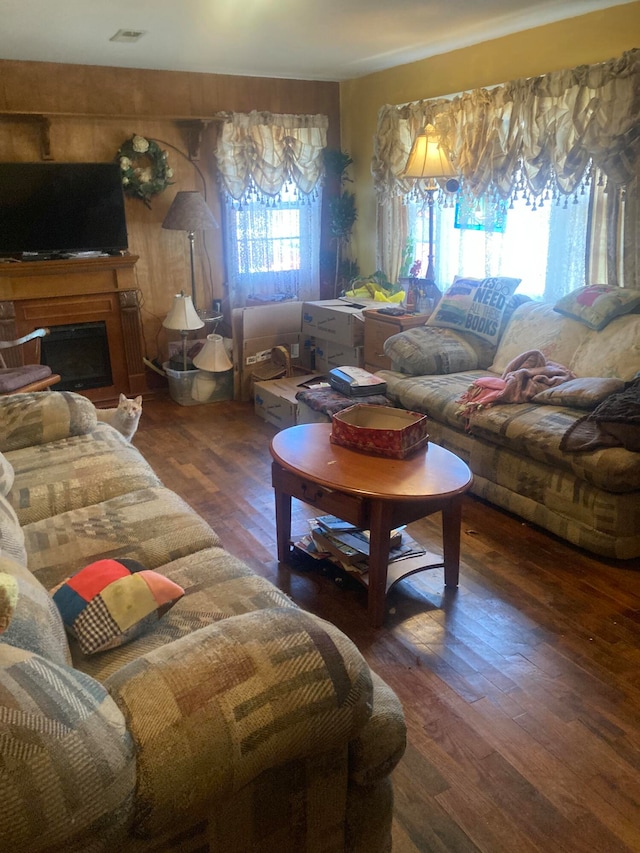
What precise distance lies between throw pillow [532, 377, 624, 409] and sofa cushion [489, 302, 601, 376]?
254 millimetres

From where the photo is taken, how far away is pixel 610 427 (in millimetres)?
2613

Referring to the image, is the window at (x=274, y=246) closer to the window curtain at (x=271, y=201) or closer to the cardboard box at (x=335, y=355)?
the window curtain at (x=271, y=201)

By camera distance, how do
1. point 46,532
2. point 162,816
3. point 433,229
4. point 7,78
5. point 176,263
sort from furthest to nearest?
point 176,263
point 433,229
point 7,78
point 46,532
point 162,816

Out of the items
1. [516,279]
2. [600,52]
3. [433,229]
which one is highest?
[600,52]

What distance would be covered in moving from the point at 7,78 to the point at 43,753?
4548 millimetres

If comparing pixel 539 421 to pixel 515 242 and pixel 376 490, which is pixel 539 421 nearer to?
pixel 376 490

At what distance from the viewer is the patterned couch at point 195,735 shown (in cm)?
85

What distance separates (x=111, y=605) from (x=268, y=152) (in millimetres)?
4406

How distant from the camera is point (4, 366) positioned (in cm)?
402

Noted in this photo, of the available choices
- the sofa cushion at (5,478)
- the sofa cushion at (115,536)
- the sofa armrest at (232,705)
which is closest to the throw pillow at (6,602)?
the sofa armrest at (232,705)

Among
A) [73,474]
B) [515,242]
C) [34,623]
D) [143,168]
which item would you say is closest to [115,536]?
[73,474]

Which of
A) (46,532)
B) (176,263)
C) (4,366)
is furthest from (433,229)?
(46,532)

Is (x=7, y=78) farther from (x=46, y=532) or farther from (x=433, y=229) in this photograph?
(x=46, y=532)

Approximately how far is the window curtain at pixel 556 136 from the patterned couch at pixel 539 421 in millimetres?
469
